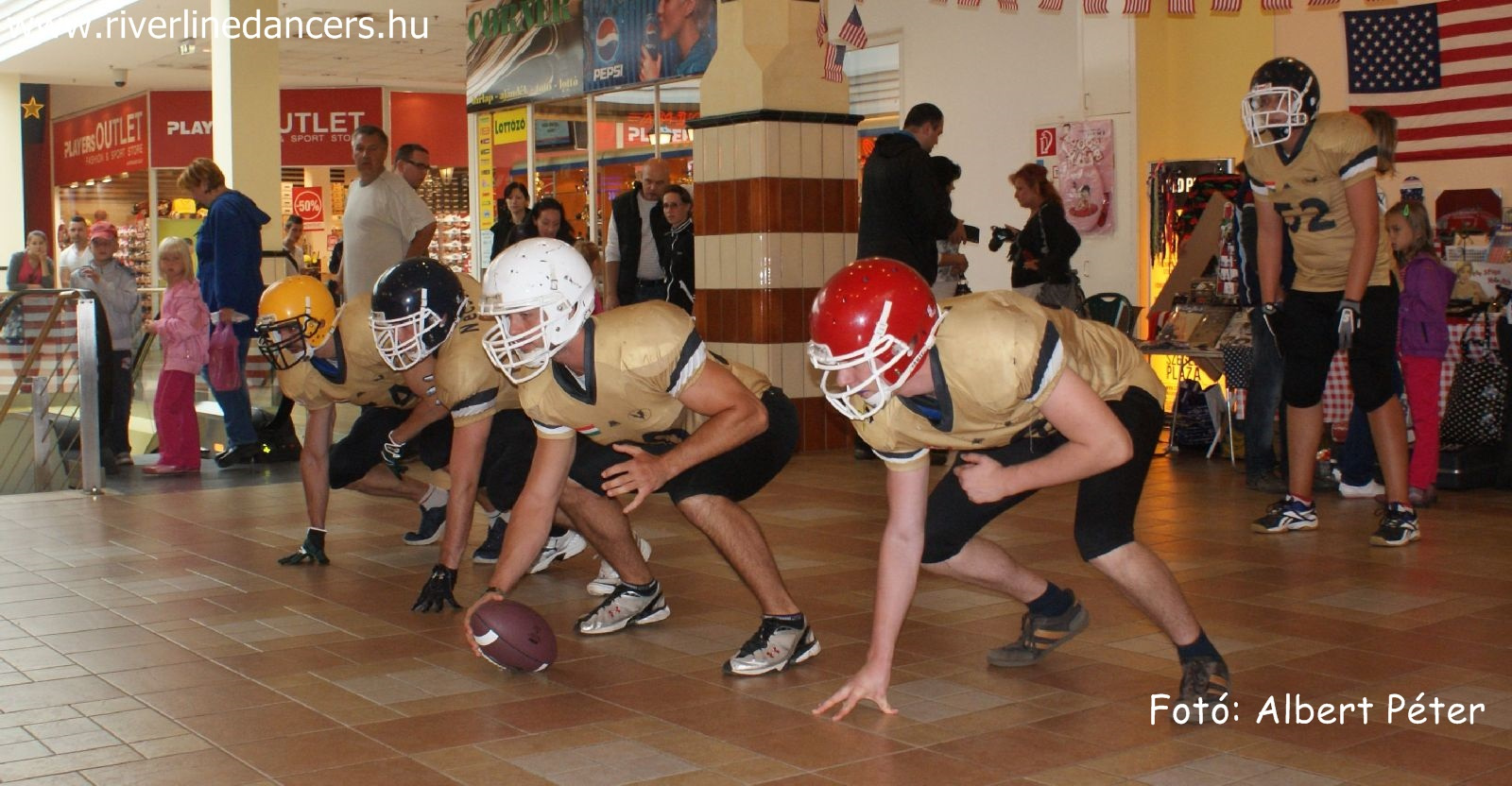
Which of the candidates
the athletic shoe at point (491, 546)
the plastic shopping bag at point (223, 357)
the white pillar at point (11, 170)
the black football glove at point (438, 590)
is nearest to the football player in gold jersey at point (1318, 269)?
the athletic shoe at point (491, 546)

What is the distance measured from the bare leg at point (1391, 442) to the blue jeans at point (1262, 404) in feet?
5.08

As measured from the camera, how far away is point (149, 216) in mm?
28828

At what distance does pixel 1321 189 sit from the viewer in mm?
6641

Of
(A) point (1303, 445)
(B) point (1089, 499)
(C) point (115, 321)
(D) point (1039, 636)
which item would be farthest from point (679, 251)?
(B) point (1089, 499)

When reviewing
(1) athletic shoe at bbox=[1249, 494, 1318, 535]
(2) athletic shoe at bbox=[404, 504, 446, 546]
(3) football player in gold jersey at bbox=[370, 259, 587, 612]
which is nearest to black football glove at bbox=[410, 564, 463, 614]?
(3) football player in gold jersey at bbox=[370, 259, 587, 612]

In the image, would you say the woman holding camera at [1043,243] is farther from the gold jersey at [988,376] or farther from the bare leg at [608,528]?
the gold jersey at [988,376]

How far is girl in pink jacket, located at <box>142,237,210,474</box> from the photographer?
9.72 metres

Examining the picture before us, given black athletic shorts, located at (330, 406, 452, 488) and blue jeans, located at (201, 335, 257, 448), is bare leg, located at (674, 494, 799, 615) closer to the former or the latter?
black athletic shorts, located at (330, 406, 452, 488)

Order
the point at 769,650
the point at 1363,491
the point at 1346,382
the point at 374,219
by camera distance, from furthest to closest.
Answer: the point at 374,219 → the point at 1346,382 → the point at 1363,491 → the point at 769,650

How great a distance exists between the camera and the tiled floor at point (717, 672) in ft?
Answer: 12.3

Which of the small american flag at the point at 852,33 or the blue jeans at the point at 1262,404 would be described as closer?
the blue jeans at the point at 1262,404

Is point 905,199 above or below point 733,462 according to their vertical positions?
above

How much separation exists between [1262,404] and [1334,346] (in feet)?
5.43

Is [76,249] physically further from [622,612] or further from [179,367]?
[622,612]
